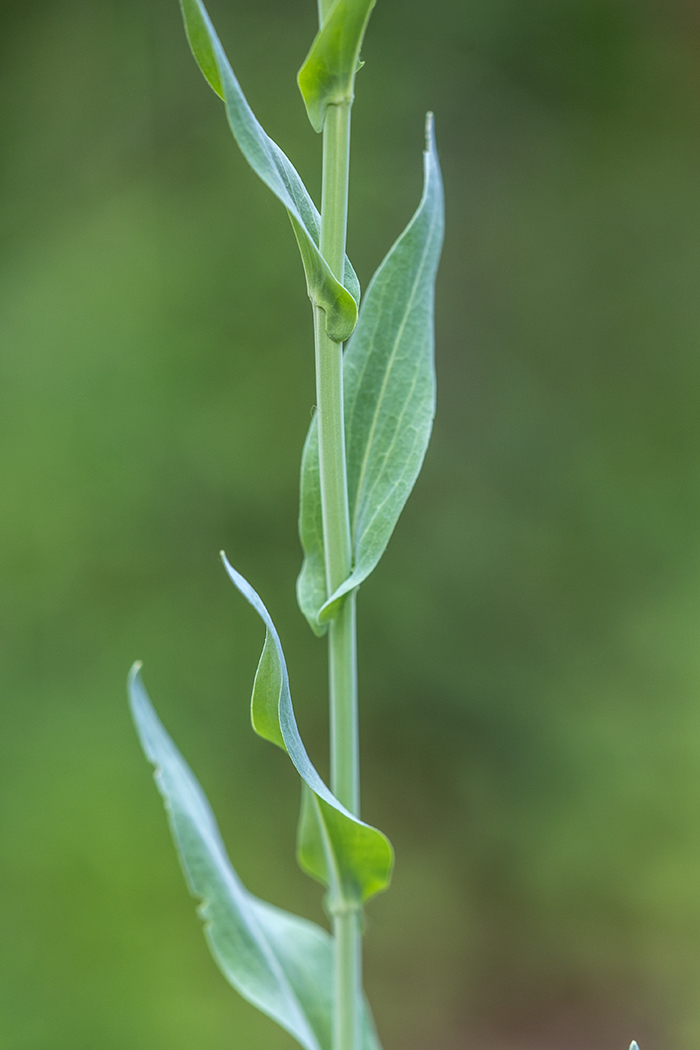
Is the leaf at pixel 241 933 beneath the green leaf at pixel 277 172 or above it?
beneath

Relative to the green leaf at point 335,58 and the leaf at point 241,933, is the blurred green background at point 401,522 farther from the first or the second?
the green leaf at point 335,58

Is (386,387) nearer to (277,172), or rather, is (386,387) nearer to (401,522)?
(277,172)

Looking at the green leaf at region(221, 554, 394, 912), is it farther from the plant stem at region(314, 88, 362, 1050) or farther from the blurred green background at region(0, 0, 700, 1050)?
the blurred green background at region(0, 0, 700, 1050)

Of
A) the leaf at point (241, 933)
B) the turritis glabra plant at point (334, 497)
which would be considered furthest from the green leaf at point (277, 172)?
the leaf at point (241, 933)

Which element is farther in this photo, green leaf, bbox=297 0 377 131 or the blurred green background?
the blurred green background

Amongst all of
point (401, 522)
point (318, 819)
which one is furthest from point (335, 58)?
point (401, 522)

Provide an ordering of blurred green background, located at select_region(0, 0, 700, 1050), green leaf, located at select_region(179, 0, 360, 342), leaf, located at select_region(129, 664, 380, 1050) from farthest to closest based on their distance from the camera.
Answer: blurred green background, located at select_region(0, 0, 700, 1050)
leaf, located at select_region(129, 664, 380, 1050)
green leaf, located at select_region(179, 0, 360, 342)

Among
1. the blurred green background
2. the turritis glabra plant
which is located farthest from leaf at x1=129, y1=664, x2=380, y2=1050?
the blurred green background
